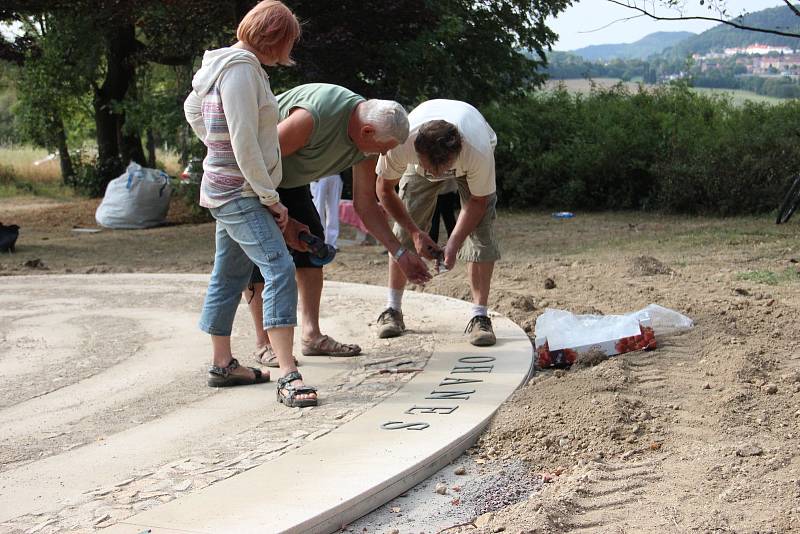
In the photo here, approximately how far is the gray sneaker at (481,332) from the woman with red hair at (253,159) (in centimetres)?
135

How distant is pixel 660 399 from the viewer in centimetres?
460

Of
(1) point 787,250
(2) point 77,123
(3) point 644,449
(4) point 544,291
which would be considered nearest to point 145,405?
(3) point 644,449

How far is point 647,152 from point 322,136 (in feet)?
33.3

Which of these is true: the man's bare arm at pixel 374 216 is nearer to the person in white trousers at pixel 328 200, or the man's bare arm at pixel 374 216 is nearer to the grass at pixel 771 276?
the grass at pixel 771 276

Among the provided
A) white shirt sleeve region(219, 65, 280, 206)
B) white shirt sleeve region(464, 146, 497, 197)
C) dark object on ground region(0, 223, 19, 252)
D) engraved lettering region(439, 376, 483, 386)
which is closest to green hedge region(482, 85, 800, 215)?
dark object on ground region(0, 223, 19, 252)

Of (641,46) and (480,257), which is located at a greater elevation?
(641,46)

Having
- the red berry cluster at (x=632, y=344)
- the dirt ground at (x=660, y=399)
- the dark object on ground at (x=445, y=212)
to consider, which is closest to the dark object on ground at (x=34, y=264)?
the dirt ground at (x=660, y=399)

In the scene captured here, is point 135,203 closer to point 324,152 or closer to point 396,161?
point 396,161

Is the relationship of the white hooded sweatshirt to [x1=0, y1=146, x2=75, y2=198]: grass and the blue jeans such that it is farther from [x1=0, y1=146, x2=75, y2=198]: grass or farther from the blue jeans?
[x1=0, y1=146, x2=75, y2=198]: grass

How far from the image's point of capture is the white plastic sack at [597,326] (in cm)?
550

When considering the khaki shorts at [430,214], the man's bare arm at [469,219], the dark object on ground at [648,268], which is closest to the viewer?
the man's bare arm at [469,219]

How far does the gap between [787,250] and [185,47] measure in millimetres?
8432

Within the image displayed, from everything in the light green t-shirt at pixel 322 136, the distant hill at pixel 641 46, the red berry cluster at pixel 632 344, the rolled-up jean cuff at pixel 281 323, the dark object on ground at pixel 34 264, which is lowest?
the dark object on ground at pixel 34 264

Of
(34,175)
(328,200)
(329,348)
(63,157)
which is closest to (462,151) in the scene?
(329,348)
